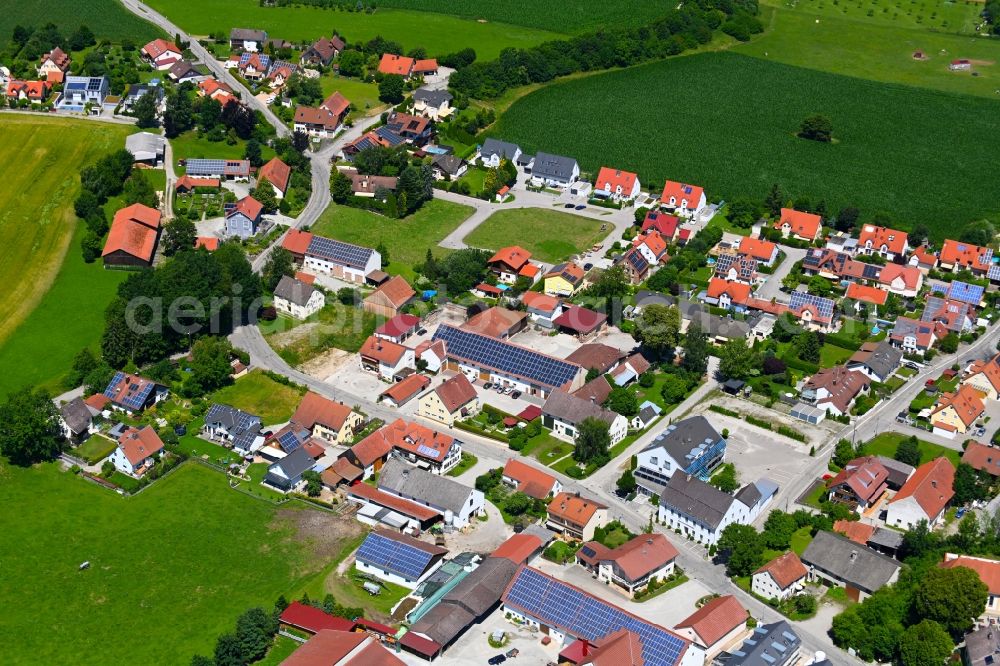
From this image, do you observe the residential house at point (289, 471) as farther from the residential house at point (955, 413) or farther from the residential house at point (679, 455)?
the residential house at point (955, 413)

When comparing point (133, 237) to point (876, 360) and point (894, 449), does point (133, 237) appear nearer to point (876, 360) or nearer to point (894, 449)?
point (876, 360)

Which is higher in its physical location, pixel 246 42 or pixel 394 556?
pixel 246 42

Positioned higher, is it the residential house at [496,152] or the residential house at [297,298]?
the residential house at [496,152]

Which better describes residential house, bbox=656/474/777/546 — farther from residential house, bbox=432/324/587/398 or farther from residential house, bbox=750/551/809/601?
residential house, bbox=432/324/587/398

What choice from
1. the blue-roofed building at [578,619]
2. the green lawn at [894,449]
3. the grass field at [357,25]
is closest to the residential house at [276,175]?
the grass field at [357,25]

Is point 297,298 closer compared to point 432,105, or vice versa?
point 297,298

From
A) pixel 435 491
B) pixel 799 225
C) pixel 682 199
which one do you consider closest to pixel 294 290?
pixel 435 491
